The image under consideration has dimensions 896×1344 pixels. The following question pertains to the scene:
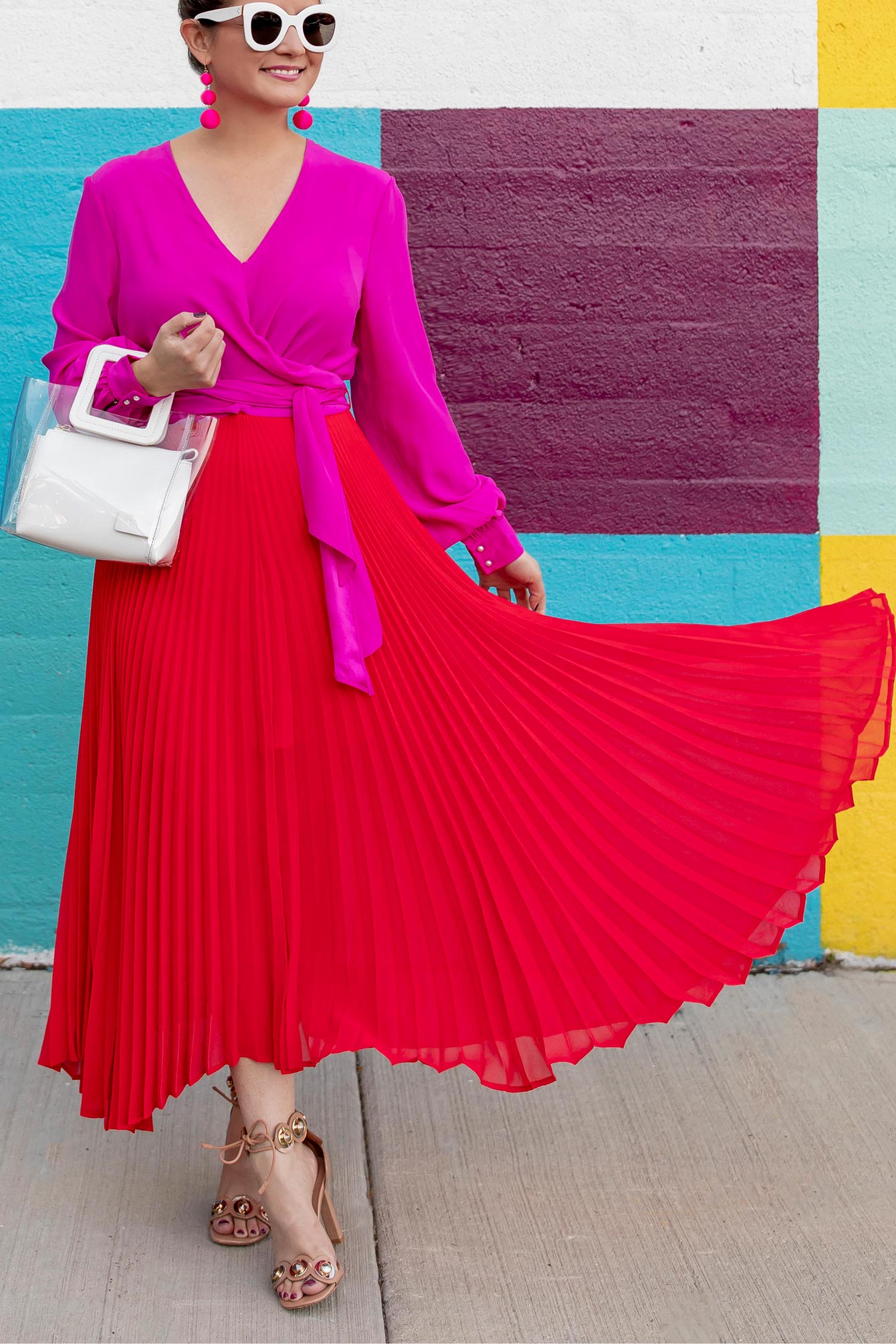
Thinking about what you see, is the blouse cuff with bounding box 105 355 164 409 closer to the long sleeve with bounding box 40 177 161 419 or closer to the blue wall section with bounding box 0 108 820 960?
the long sleeve with bounding box 40 177 161 419

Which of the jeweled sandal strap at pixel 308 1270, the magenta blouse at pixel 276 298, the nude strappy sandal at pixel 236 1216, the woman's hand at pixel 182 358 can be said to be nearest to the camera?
the woman's hand at pixel 182 358

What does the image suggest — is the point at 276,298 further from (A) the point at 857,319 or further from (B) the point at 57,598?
(A) the point at 857,319

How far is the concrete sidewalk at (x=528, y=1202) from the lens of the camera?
7.25ft

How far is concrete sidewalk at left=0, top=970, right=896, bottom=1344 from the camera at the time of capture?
7.25ft

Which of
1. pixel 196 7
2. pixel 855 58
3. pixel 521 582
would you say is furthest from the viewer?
pixel 855 58

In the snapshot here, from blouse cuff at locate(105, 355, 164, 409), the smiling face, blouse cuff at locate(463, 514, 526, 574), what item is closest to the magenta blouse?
blouse cuff at locate(105, 355, 164, 409)

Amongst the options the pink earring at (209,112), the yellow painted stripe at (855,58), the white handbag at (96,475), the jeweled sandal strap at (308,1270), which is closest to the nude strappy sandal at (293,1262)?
the jeweled sandal strap at (308,1270)

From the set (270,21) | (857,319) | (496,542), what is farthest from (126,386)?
(857,319)

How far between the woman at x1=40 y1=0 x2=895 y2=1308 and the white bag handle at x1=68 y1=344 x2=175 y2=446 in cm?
4

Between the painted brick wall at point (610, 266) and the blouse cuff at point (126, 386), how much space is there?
1354mm

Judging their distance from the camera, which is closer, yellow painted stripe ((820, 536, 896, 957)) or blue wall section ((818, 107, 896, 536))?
blue wall section ((818, 107, 896, 536))

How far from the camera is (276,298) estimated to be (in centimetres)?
213

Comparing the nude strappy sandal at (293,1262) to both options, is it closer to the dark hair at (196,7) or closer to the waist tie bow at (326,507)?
the waist tie bow at (326,507)

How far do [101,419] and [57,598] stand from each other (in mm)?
1435
